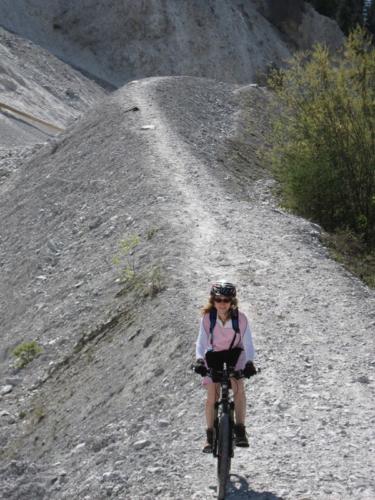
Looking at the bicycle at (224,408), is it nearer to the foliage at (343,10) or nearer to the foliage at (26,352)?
the foliage at (26,352)

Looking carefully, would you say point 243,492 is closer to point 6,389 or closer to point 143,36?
point 6,389

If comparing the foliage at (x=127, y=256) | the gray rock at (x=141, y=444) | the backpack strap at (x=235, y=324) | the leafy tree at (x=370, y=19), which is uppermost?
the backpack strap at (x=235, y=324)

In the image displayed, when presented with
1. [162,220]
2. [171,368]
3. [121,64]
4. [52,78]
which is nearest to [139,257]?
[162,220]

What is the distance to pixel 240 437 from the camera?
23.5ft

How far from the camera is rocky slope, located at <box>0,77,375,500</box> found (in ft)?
25.8

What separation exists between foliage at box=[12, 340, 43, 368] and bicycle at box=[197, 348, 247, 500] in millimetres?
6068

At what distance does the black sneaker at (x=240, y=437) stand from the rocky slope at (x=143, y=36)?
5007cm

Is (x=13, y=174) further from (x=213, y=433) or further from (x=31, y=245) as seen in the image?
(x=213, y=433)

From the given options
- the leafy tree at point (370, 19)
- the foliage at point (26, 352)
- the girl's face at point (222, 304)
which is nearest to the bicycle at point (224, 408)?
the girl's face at point (222, 304)

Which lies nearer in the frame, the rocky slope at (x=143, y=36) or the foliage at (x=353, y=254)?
the foliage at (x=353, y=254)

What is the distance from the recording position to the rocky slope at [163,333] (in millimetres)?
→ 7855

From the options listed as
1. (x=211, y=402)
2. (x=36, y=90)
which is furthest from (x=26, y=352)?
(x=36, y=90)

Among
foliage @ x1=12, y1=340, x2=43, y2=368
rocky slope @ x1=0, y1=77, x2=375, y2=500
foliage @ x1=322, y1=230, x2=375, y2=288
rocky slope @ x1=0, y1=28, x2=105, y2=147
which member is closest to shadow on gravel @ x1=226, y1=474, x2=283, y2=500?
rocky slope @ x1=0, y1=77, x2=375, y2=500

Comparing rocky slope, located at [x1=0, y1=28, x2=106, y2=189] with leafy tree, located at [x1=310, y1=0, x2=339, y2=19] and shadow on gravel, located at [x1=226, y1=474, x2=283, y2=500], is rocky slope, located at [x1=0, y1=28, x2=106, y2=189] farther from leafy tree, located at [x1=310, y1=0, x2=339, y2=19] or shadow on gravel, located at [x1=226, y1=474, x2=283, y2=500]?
leafy tree, located at [x1=310, y1=0, x2=339, y2=19]
